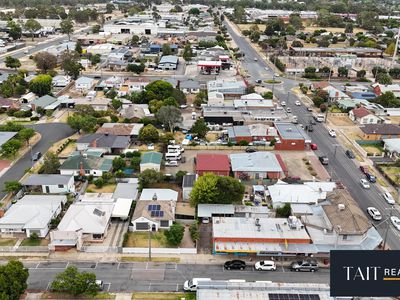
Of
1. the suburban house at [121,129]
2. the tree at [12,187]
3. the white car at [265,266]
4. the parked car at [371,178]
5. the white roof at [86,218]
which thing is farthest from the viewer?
the suburban house at [121,129]

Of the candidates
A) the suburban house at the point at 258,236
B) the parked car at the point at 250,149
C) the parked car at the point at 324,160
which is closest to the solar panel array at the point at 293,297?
the suburban house at the point at 258,236

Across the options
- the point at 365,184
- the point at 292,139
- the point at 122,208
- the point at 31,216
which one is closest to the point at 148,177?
the point at 122,208

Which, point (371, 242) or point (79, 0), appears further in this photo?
point (79, 0)

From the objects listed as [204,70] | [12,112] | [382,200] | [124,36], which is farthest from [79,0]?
[382,200]

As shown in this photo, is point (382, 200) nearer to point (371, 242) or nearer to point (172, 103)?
point (371, 242)

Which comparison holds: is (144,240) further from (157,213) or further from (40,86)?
(40,86)

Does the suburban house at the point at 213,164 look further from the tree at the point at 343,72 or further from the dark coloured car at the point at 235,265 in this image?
the tree at the point at 343,72
